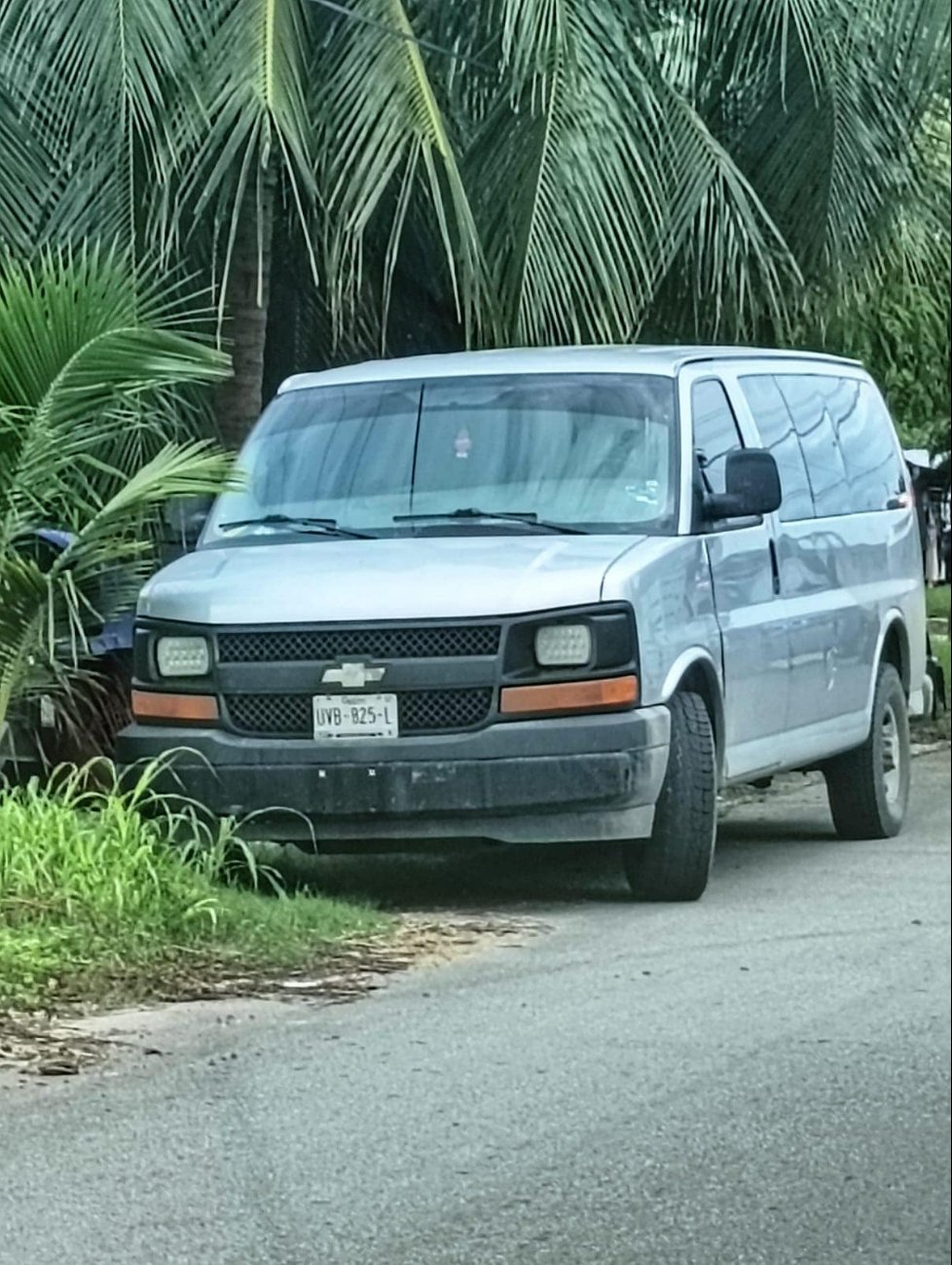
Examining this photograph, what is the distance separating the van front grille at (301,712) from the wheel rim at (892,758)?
1.24 meters

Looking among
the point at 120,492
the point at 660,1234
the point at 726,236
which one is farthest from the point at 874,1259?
the point at 120,492

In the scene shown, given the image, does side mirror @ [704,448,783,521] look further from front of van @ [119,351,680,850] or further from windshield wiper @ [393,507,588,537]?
windshield wiper @ [393,507,588,537]

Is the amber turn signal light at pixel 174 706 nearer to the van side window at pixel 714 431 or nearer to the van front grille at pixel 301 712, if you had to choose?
the van front grille at pixel 301 712

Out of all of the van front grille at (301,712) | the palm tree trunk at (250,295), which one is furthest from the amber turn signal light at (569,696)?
the palm tree trunk at (250,295)

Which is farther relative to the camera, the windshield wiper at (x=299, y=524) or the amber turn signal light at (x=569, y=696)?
the amber turn signal light at (x=569, y=696)

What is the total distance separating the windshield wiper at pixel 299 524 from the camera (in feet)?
21.4

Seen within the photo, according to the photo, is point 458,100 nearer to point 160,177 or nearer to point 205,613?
point 160,177

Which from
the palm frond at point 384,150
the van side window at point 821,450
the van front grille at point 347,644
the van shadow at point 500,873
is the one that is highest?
the palm frond at point 384,150

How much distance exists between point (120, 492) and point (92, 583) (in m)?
0.36

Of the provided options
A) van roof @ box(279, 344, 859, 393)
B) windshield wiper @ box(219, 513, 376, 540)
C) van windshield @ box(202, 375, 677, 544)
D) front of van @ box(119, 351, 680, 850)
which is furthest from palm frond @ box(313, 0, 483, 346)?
windshield wiper @ box(219, 513, 376, 540)

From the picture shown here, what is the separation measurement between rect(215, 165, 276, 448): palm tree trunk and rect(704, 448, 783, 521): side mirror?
144 centimetres

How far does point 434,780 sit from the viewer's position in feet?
22.2

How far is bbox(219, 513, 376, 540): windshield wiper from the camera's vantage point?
21.4 feet

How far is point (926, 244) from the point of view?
5.72 metres
